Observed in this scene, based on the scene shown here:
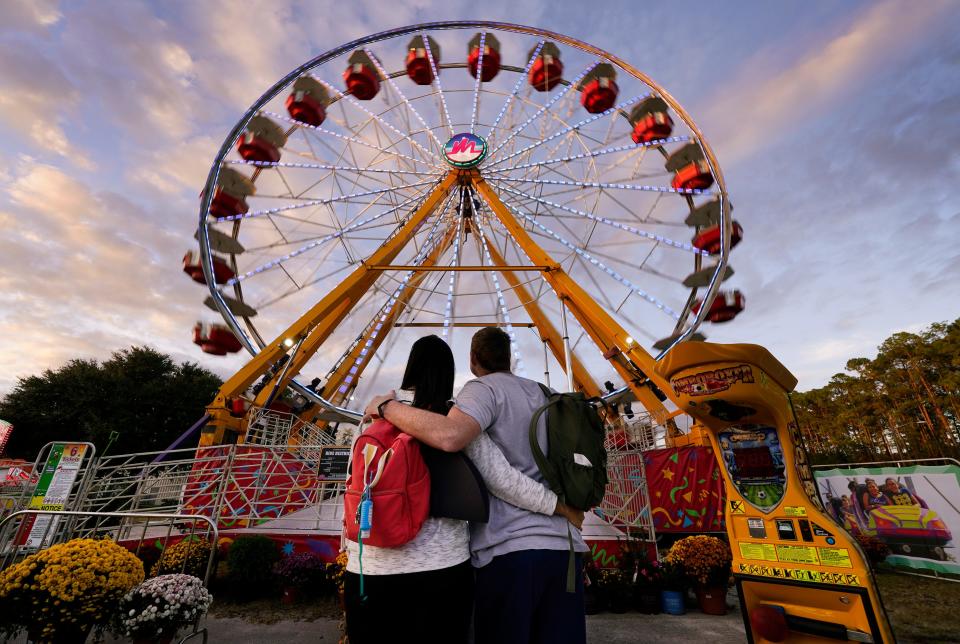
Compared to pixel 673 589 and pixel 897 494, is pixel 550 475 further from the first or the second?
pixel 897 494

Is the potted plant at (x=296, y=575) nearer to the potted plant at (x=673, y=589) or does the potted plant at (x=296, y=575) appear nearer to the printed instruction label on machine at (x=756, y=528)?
the potted plant at (x=673, y=589)

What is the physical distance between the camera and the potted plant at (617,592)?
524 centimetres

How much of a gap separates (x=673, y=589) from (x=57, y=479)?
9.56 m

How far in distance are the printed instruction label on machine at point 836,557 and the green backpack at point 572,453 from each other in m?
2.64

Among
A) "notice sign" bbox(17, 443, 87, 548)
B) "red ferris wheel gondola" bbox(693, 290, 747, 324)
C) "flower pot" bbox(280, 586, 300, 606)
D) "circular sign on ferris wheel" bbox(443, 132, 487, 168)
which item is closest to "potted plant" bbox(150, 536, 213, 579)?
"flower pot" bbox(280, 586, 300, 606)

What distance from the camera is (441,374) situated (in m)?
1.67

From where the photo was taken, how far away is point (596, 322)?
10.6m

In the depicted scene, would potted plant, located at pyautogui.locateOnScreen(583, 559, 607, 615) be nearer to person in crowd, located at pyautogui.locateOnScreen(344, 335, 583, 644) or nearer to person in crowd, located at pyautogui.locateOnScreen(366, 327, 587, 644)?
person in crowd, located at pyautogui.locateOnScreen(366, 327, 587, 644)

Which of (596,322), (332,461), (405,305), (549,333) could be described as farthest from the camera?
(549,333)

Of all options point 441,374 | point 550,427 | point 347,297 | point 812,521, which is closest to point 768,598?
point 812,521

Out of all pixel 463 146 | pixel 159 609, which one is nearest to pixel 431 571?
pixel 159 609

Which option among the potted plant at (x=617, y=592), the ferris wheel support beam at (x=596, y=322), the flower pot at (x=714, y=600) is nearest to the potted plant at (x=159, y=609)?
the potted plant at (x=617, y=592)

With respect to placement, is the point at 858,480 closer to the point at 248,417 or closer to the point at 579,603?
the point at 579,603

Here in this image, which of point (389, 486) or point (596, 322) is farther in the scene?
point (596, 322)
